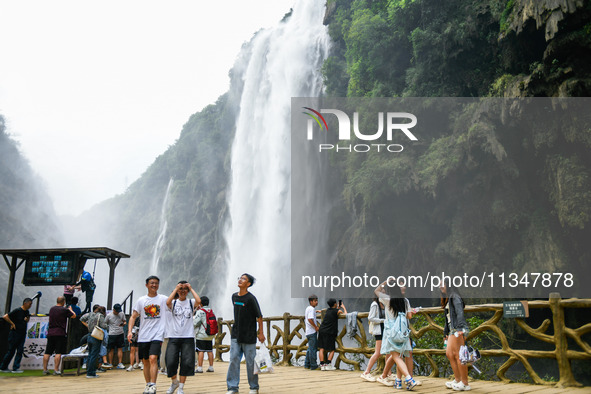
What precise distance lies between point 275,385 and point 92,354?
4.39m

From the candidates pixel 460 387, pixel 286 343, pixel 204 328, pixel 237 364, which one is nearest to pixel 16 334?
pixel 204 328

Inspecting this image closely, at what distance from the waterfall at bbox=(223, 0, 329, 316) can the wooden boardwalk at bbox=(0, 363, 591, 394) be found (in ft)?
70.9

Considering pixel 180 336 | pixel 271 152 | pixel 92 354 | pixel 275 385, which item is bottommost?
pixel 275 385

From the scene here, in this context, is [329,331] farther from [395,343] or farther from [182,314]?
[182,314]

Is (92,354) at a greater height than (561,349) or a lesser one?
lesser

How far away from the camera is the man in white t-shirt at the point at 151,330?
600cm

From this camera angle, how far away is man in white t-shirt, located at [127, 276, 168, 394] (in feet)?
19.7

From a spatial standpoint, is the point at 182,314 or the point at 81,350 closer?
the point at 182,314

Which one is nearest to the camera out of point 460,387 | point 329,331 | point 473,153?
point 460,387

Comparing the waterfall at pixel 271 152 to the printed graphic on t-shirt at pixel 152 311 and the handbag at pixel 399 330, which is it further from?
the printed graphic on t-shirt at pixel 152 311

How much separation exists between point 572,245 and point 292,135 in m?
18.2

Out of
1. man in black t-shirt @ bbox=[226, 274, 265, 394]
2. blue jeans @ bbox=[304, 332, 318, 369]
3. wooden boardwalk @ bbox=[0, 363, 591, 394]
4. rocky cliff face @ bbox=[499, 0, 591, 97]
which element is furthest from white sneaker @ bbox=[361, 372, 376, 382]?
rocky cliff face @ bbox=[499, 0, 591, 97]

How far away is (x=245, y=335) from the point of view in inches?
236

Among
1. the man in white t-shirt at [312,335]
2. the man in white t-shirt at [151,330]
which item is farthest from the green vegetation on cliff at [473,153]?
the man in white t-shirt at [151,330]
